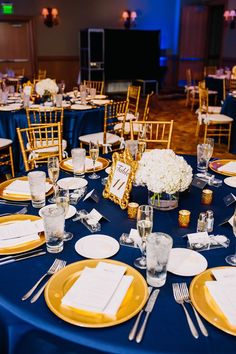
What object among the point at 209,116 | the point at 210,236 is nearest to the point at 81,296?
the point at 210,236

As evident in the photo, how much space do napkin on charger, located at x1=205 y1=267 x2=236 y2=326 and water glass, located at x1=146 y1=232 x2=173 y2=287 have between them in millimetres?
158

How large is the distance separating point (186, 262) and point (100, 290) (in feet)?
1.16

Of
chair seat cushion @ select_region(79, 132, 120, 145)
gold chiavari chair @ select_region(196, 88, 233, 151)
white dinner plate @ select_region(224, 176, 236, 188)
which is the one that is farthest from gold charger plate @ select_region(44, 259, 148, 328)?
gold chiavari chair @ select_region(196, 88, 233, 151)

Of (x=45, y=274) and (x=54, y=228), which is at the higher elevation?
(x=54, y=228)

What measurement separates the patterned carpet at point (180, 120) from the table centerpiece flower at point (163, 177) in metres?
3.74

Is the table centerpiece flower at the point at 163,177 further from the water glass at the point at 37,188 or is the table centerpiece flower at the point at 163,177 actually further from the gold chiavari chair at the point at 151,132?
the gold chiavari chair at the point at 151,132

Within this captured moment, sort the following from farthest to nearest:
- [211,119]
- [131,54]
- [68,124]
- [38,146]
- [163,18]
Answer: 1. [163,18]
2. [131,54]
3. [211,119]
4. [68,124]
5. [38,146]

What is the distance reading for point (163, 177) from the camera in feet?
5.19

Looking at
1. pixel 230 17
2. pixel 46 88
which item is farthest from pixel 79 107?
pixel 230 17

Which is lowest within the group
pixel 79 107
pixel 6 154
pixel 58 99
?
pixel 6 154

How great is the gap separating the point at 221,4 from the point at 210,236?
10.6 m

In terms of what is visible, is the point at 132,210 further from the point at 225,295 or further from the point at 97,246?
the point at 225,295

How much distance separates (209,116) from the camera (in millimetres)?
5570

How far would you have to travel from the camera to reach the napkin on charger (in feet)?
3.55
